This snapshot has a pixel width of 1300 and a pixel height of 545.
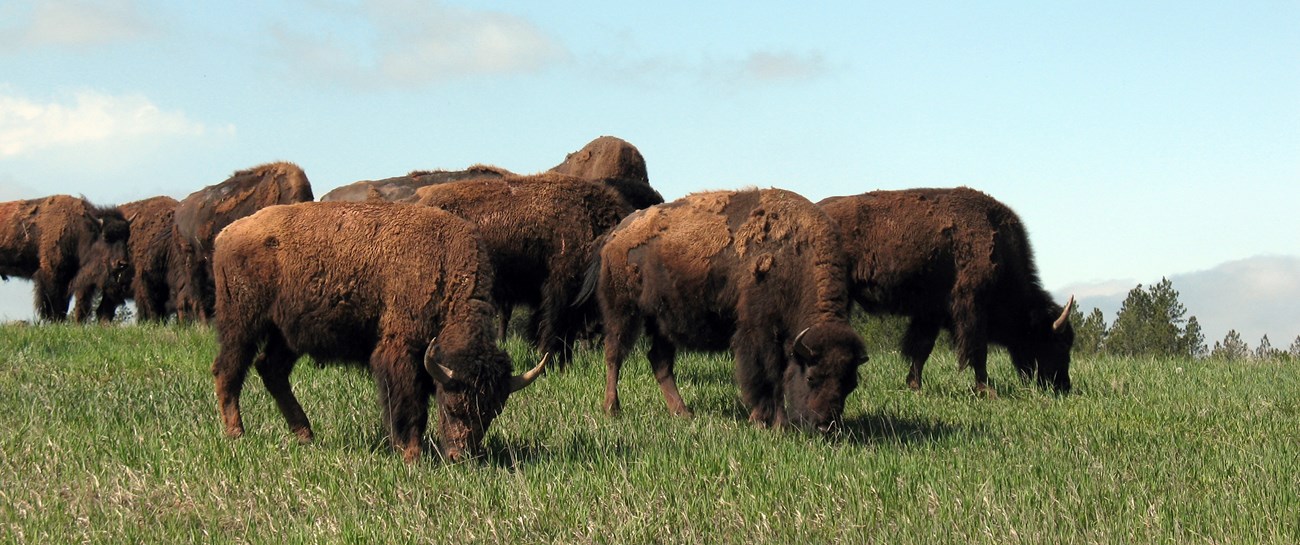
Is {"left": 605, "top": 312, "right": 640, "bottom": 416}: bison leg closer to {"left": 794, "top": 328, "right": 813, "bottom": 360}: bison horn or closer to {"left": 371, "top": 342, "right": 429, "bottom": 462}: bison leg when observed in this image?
{"left": 794, "top": 328, "right": 813, "bottom": 360}: bison horn

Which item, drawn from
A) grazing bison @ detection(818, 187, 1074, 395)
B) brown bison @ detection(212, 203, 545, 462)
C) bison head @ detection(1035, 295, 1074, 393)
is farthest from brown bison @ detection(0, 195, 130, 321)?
bison head @ detection(1035, 295, 1074, 393)

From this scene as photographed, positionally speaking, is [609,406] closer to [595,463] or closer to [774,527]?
[595,463]

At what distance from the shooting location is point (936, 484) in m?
7.41

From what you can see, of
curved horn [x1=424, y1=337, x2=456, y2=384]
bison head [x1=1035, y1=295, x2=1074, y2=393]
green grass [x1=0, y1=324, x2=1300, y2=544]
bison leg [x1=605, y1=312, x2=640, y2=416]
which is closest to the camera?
green grass [x1=0, y1=324, x2=1300, y2=544]

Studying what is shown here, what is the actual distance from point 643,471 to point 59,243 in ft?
51.8

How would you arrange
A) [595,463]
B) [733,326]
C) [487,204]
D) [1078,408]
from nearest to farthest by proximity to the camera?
[595,463]
[733,326]
[1078,408]
[487,204]

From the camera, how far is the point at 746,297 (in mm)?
9586

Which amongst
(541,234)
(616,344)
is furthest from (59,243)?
(616,344)

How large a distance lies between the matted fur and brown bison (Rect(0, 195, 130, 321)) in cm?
1293

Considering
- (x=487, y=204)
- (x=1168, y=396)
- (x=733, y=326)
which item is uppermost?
(x=487, y=204)

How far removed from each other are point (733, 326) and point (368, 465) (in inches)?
127

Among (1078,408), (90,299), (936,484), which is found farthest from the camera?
(90,299)

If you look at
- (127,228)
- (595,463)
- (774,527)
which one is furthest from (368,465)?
(127,228)

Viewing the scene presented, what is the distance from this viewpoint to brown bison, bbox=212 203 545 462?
785 cm
